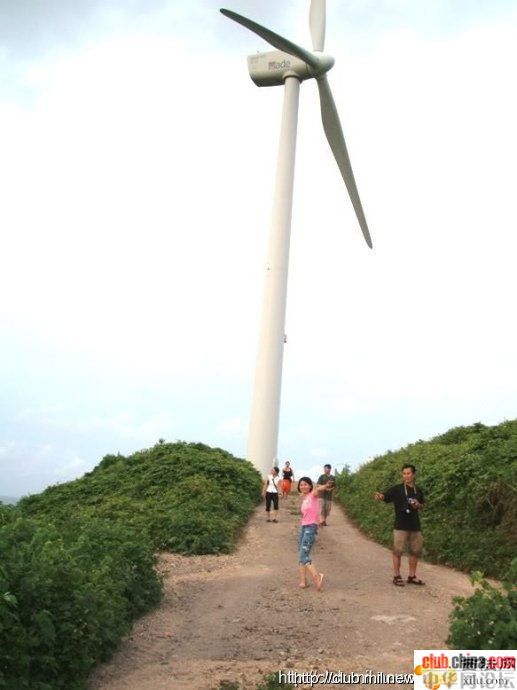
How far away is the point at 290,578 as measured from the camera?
41.4ft

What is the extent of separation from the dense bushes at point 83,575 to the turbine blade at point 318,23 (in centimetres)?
2413

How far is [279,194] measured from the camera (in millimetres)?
31422

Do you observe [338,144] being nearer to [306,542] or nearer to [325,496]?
[325,496]

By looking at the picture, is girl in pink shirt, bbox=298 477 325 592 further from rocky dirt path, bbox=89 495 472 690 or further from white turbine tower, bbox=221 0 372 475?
white turbine tower, bbox=221 0 372 475

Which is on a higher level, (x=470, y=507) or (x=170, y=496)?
(x=470, y=507)

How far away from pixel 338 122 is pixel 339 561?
22616 millimetres

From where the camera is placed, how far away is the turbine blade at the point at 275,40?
1181 inches

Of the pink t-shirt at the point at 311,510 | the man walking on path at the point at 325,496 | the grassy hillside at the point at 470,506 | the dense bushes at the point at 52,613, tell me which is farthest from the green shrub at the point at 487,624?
the man walking on path at the point at 325,496

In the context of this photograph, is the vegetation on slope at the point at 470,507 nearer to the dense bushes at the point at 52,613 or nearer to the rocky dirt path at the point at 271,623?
the rocky dirt path at the point at 271,623

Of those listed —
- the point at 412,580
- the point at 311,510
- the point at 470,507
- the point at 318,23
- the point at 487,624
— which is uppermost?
the point at 318,23

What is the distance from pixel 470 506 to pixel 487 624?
30.7ft

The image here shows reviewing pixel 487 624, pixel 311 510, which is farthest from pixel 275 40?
pixel 487 624

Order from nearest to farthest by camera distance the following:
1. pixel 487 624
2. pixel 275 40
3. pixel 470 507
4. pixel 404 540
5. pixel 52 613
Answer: pixel 487 624 < pixel 52 613 < pixel 404 540 < pixel 470 507 < pixel 275 40

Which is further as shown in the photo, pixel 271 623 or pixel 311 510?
pixel 311 510
